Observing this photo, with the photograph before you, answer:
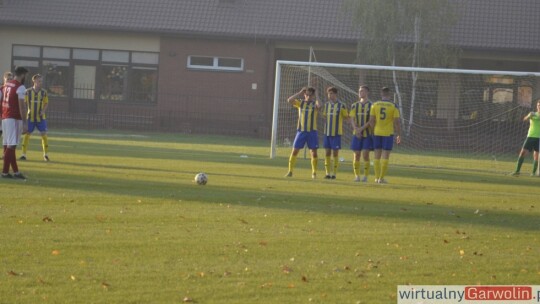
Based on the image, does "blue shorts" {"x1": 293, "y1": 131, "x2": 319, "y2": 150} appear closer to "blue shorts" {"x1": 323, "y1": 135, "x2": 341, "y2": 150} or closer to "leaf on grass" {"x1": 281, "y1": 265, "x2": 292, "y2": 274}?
"blue shorts" {"x1": 323, "y1": 135, "x2": 341, "y2": 150}

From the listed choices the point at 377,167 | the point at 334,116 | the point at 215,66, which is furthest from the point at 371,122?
the point at 215,66

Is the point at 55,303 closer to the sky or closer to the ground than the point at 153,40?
closer to the ground

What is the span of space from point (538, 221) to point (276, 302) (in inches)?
319

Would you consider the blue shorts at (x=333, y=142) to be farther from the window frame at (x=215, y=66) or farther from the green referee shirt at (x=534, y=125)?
the window frame at (x=215, y=66)

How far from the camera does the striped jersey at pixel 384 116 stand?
22.4 meters

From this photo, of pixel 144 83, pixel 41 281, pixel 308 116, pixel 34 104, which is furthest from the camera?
pixel 144 83

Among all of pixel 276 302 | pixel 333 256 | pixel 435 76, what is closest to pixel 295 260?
pixel 333 256

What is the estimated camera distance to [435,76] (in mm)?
38750

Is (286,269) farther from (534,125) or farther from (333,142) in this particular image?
→ (534,125)

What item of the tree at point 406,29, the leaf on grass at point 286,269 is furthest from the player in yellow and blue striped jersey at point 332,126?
the tree at point 406,29

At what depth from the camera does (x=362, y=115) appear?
75.0 ft

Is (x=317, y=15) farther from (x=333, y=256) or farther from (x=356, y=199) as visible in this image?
(x=333, y=256)

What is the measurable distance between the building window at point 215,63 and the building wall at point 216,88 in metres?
0.20

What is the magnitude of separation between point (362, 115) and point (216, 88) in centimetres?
2530
